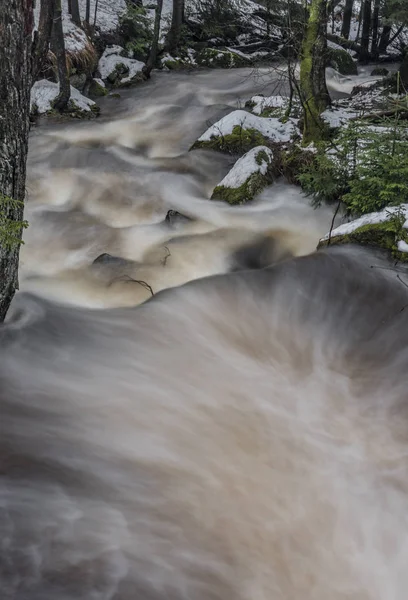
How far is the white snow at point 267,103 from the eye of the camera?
32.7 feet

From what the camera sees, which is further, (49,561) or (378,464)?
(378,464)

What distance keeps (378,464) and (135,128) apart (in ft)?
30.4

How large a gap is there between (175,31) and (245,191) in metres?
12.2

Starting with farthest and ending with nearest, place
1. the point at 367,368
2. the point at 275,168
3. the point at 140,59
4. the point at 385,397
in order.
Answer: the point at 140,59 < the point at 275,168 < the point at 367,368 < the point at 385,397

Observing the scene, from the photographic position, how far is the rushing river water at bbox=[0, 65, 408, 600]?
2391 mm

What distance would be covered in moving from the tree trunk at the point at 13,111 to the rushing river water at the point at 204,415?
1.03m

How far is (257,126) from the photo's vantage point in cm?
849

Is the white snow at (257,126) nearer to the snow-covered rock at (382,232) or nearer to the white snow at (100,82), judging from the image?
the snow-covered rock at (382,232)

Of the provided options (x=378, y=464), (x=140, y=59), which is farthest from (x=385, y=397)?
(x=140, y=59)

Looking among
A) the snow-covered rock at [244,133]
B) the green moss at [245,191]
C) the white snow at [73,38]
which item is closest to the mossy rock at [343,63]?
the white snow at [73,38]

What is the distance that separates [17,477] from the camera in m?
2.57

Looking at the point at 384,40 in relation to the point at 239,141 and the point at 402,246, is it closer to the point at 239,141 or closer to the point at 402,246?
the point at 239,141

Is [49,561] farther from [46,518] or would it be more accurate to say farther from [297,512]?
[297,512]

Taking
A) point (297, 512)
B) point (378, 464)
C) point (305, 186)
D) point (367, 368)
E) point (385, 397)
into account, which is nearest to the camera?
point (297, 512)
